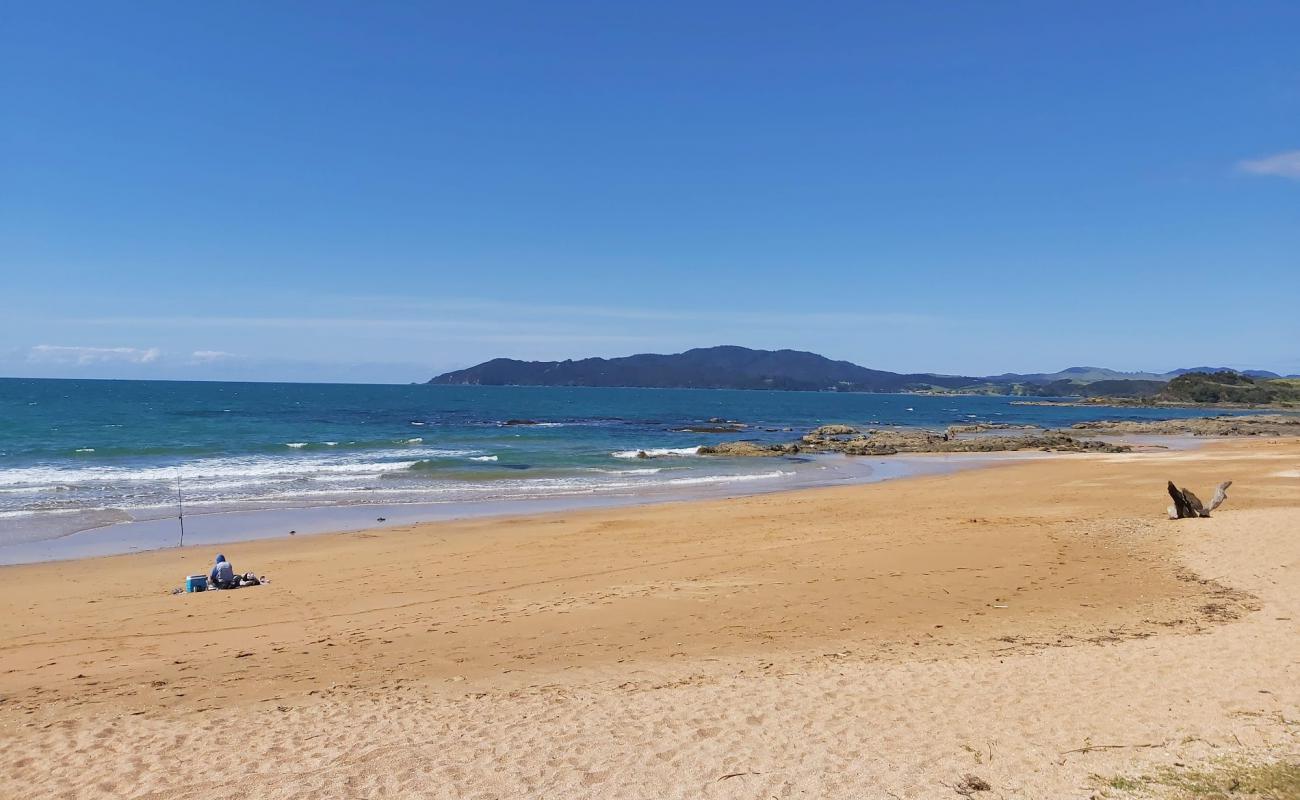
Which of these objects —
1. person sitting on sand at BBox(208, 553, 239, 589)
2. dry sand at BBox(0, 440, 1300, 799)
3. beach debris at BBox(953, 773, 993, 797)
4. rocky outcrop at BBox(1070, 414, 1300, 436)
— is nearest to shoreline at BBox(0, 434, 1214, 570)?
dry sand at BBox(0, 440, 1300, 799)

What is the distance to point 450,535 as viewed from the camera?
17.8 meters

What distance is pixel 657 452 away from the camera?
4322 centimetres

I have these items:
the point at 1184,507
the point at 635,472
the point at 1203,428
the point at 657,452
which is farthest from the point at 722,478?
the point at 1203,428

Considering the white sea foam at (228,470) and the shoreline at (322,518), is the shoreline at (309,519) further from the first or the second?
the white sea foam at (228,470)

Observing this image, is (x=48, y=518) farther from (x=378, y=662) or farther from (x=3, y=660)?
(x=378, y=662)

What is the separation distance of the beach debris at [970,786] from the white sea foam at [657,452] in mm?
34789

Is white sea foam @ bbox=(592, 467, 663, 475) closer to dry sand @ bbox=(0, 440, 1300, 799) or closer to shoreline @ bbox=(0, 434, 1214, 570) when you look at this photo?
shoreline @ bbox=(0, 434, 1214, 570)

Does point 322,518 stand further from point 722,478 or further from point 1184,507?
point 1184,507

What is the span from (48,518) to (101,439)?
27.2 m

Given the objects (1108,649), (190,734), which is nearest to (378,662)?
(190,734)

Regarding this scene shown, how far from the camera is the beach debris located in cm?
538

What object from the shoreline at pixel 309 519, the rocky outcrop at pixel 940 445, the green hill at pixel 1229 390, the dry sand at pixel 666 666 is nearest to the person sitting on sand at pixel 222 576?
the dry sand at pixel 666 666

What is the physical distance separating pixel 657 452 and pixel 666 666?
3488 cm

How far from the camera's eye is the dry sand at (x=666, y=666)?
5820 mm
